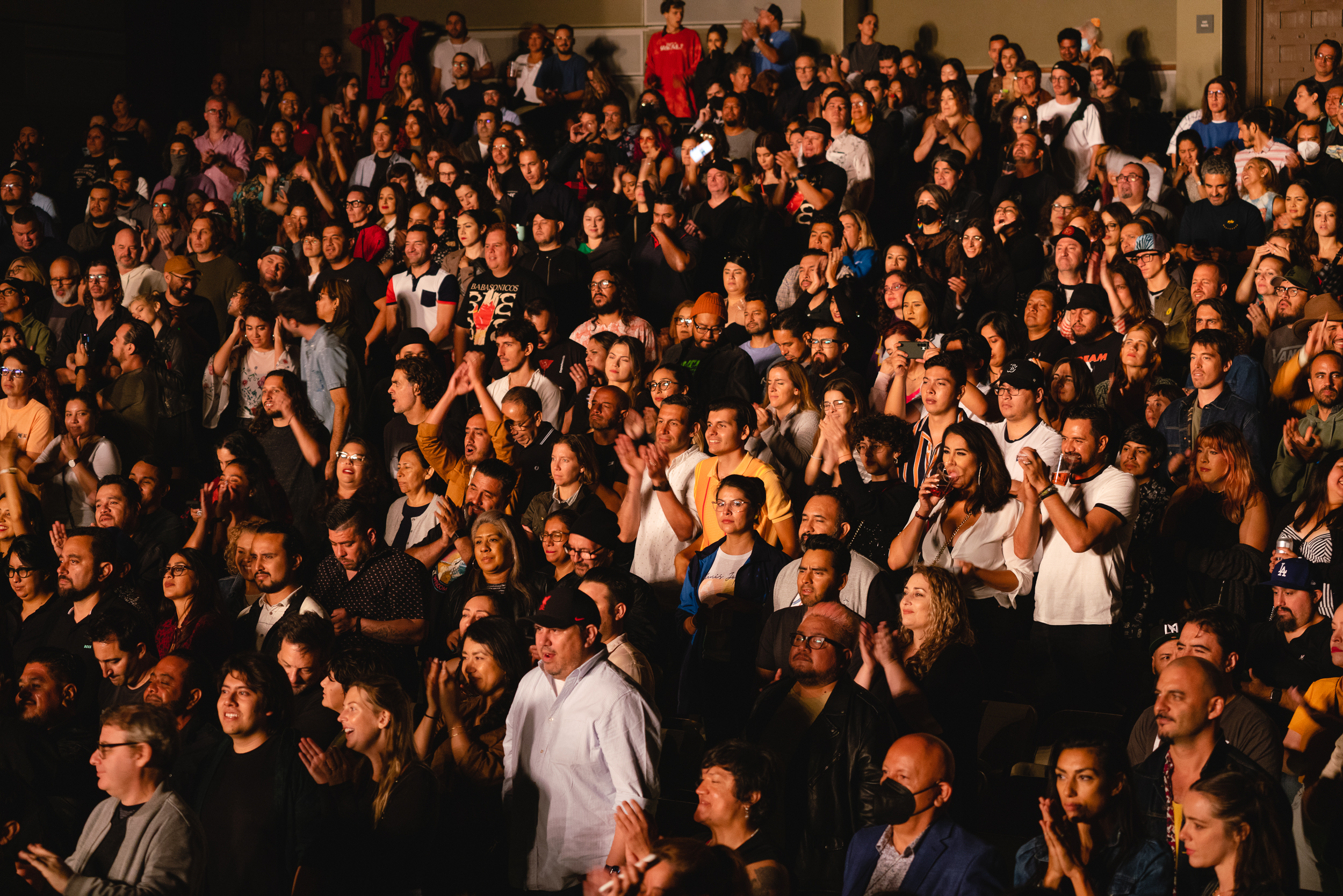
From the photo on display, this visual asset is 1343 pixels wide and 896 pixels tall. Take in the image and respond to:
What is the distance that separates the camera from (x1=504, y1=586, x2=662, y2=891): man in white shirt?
448cm

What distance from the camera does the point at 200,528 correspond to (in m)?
6.92

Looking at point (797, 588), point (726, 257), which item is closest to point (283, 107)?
point (726, 257)

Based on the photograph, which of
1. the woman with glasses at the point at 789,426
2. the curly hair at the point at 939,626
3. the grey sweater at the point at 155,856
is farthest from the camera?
the woman with glasses at the point at 789,426

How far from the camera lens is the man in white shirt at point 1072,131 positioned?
11.3 m

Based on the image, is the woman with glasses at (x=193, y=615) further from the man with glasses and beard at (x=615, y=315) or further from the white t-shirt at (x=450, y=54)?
the white t-shirt at (x=450, y=54)

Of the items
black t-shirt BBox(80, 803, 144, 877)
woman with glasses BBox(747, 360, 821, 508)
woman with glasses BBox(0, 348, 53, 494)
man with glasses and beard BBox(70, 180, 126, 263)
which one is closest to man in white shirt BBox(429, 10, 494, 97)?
man with glasses and beard BBox(70, 180, 126, 263)

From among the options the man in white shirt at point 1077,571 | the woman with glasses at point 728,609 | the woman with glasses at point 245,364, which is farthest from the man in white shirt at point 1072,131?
the woman with glasses at point 728,609

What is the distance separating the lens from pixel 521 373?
8.16 m

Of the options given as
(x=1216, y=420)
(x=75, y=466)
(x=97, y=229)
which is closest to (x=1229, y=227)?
(x=1216, y=420)

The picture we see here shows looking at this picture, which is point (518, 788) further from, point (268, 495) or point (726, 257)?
point (726, 257)

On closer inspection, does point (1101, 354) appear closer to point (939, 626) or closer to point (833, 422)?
point (833, 422)

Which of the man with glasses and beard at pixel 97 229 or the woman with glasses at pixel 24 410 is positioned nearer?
the woman with glasses at pixel 24 410

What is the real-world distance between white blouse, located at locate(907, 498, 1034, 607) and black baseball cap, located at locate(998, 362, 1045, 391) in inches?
27.6

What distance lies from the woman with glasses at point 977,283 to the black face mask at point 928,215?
2.45 ft
